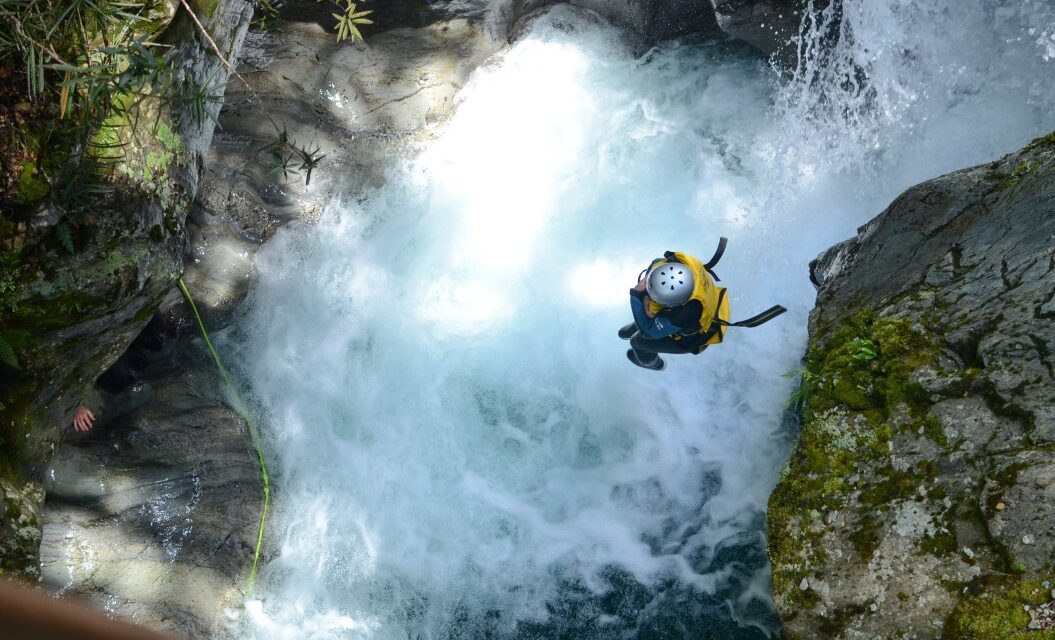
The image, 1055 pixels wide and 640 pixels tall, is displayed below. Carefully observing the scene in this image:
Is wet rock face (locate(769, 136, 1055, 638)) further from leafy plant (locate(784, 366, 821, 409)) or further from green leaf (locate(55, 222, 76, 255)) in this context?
Result: green leaf (locate(55, 222, 76, 255))

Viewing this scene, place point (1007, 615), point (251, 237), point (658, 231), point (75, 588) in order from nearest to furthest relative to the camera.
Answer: point (1007, 615) → point (75, 588) → point (251, 237) → point (658, 231)

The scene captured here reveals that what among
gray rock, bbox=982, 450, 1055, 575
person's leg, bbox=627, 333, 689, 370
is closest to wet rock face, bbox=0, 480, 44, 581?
person's leg, bbox=627, 333, 689, 370

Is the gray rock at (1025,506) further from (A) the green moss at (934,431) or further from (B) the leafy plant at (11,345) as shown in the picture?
(B) the leafy plant at (11,345)

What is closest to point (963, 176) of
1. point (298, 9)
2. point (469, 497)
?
point (469, 497)

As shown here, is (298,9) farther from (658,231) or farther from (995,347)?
(995,347)

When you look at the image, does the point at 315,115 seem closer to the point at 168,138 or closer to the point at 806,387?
the point at 168,138

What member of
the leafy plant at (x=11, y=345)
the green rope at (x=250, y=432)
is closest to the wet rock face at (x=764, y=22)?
the green rope at (x=250, y=432)
